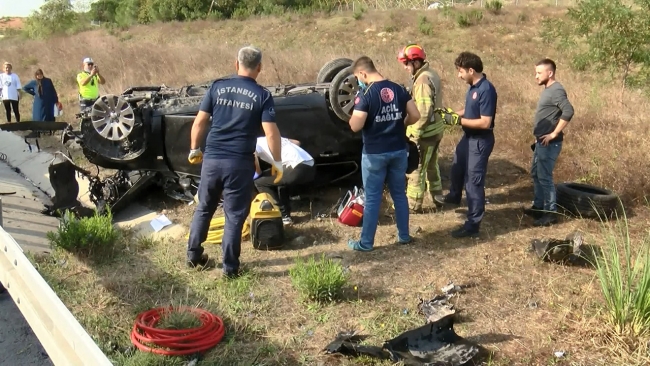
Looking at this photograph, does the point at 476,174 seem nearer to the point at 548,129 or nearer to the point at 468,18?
the point at 548,129

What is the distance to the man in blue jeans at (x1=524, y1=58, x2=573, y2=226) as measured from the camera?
18.2 feet

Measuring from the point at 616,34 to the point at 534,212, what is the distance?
557 cm

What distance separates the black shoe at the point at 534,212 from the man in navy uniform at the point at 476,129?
81 cm

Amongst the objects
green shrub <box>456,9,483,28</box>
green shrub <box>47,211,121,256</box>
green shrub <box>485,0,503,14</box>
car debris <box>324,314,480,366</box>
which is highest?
green shrub <box>485,0,503,14</box>

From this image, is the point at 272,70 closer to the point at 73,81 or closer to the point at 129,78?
the point at 129,78

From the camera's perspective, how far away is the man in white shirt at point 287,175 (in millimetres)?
5559

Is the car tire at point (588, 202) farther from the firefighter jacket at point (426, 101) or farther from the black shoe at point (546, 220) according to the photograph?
the firefighter jacket at point (426, 101)

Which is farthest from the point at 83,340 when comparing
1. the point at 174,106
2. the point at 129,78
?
the point at 129,78

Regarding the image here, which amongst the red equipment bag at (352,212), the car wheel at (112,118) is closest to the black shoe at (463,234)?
the red equipment bag at (352,212)

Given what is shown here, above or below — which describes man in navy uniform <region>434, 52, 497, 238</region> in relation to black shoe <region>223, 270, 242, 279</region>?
above

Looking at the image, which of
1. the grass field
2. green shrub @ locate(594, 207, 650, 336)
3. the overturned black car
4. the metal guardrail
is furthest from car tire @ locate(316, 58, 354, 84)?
the metal guardrail

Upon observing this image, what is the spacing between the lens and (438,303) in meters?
4.22

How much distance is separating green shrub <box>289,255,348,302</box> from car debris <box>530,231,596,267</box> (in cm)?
181

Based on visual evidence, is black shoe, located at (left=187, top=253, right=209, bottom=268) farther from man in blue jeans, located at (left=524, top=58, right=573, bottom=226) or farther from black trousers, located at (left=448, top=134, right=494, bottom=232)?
man in blue jeans, located at (left=524, top=58, right=573, bottom=226)
